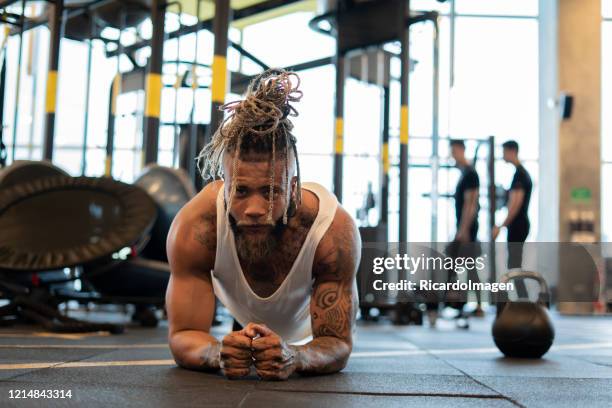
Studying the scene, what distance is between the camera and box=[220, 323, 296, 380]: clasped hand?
5.78ft

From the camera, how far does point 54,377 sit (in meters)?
1.89

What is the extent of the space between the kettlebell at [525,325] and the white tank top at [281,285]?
37.9 inches

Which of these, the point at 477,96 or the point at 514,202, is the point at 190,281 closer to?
the point at 514,202

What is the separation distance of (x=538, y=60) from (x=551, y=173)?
1.82 meters

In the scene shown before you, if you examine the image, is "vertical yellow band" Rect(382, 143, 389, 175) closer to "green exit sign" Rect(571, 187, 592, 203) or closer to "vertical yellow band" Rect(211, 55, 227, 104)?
"vertical yellow band" Rect(211, 55, 227, 104)

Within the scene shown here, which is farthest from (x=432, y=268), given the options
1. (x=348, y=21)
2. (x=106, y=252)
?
(x=348, y=21)

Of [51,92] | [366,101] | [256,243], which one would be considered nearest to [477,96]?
[366,101]

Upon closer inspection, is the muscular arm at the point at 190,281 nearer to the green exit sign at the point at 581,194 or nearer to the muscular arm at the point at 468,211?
the muscular arm at the point at 468,211

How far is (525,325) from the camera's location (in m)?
2.91

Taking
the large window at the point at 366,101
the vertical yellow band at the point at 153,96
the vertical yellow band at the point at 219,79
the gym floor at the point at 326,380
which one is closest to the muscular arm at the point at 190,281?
the gym floor at the point at 326,380

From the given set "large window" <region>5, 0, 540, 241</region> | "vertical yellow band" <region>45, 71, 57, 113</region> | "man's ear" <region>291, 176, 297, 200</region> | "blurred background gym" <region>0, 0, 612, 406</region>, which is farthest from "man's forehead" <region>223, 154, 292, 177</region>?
"large window" <region>5, 0, 540, 241</region>

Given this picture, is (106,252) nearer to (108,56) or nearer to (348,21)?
(348,21)

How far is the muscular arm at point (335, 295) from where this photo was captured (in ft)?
6.97

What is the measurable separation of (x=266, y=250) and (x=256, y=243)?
5 centimetres
